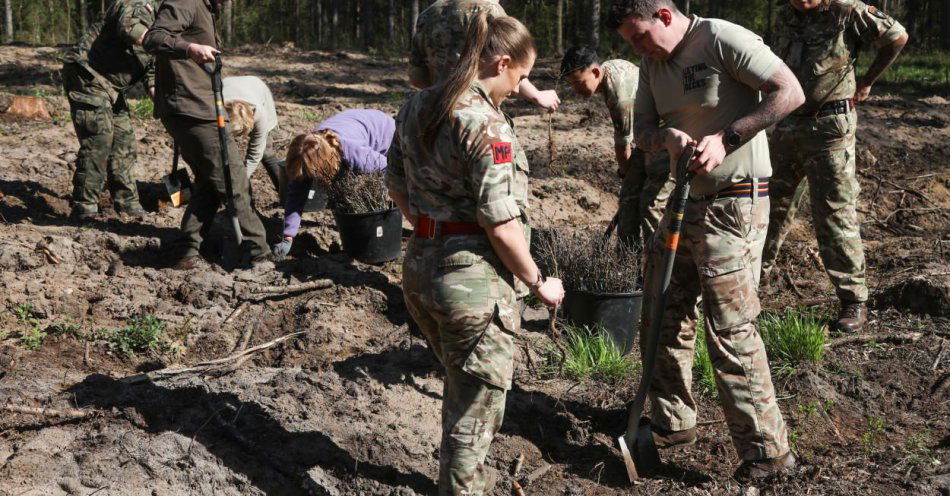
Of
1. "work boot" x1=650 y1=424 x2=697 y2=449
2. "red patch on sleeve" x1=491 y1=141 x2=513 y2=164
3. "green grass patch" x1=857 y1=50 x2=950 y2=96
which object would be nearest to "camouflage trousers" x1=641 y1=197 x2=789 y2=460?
"work boot" x1=650 y1=424 x2=697 y2=449

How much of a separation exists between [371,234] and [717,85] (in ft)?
10.5

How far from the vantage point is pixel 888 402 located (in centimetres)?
438

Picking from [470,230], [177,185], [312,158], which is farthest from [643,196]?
[177,185]

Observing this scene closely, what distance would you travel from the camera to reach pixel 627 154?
5391mm

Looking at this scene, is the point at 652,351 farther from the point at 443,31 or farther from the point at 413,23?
the point at 413,23

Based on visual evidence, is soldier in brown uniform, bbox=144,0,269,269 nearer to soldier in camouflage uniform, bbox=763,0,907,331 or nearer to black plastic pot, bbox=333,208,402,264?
black plastic pot, bbox=333,208,402,264

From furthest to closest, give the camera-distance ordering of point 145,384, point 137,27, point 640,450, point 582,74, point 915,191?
1. point 915,191
2. point 137,27
3. point 582,74
4. point 145,384
5. point 640,450

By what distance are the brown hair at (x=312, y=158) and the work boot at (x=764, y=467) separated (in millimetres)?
3365

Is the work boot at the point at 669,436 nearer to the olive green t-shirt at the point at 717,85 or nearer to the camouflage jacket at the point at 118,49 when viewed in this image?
the olive green t-shirt at the point at 717,85

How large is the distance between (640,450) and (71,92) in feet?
17.0

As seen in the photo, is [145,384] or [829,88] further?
[829,88]

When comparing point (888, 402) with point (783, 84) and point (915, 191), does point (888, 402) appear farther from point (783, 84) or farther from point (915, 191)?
point (915, 191)

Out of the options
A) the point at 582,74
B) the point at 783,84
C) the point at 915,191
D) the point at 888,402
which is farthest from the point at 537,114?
the point at 783,84

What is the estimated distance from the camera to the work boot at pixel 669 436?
387 centimetres
